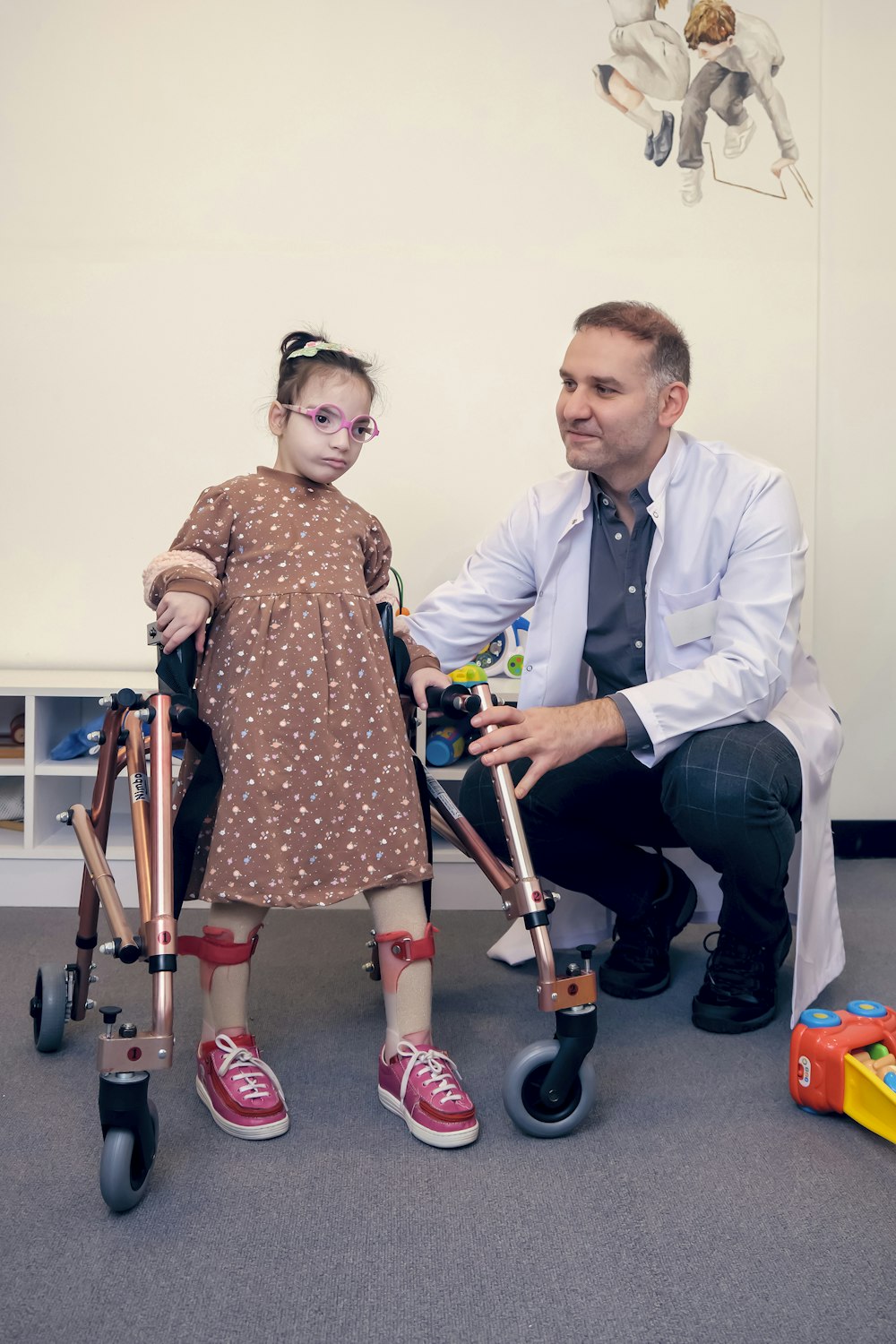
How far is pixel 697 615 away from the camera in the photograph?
2.02m

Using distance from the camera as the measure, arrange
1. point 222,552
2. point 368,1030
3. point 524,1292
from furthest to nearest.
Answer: point 368,1030 < point 222,552 < point 524,1292

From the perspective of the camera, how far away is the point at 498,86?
3.10 meters

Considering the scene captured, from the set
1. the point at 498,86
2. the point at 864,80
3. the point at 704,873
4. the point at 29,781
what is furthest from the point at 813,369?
the point at 29,781

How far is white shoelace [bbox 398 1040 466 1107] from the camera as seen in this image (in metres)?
1.51

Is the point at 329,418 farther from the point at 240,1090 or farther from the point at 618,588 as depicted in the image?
the point at 240,1090

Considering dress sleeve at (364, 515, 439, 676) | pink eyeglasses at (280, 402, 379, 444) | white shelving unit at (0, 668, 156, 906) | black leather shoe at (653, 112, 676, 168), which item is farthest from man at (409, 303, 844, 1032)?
black leather shoe at (653, 112, 676, 168)

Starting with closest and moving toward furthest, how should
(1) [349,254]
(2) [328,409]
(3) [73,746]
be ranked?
(2) [328,409], (3) [73,746], (1) [349,254]

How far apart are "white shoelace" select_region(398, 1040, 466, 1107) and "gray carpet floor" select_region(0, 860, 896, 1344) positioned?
0.07m

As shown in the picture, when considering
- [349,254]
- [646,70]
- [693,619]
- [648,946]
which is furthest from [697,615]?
[646,70]

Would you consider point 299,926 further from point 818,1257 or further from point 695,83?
point 695,83

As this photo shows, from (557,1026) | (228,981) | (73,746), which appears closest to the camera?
(557,1026)

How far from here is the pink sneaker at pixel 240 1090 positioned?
1.50 m

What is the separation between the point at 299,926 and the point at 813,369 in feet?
6.87

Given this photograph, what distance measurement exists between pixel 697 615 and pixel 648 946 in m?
0.65
